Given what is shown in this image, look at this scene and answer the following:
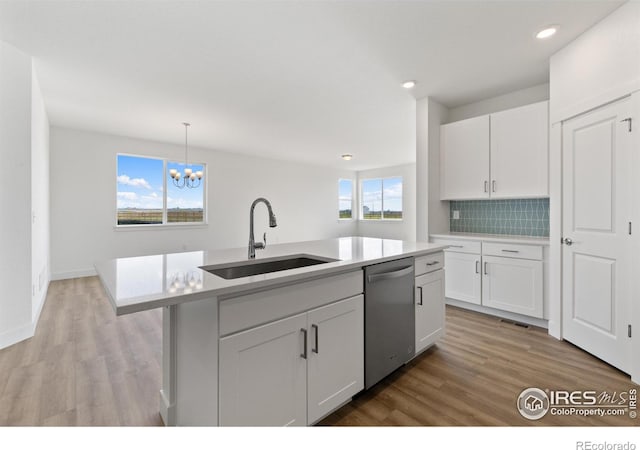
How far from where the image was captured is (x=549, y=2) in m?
2.09

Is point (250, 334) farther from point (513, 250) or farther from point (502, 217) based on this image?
point (502, 217)

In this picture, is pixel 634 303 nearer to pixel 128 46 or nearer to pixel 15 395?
pixel 15 395

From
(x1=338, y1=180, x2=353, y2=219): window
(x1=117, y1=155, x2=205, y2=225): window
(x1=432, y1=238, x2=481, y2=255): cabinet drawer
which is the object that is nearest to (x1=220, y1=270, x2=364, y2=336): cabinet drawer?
(x1=432, y1=238, x2=481, y2=255): cabinet drawer

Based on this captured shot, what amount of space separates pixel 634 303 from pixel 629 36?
184 cm

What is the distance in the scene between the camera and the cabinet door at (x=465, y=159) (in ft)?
11.4

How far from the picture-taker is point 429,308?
2352 mm

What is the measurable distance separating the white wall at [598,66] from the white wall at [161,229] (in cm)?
497

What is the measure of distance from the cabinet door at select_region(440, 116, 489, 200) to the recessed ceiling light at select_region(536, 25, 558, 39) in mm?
1013

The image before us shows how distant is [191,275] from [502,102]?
4034mm

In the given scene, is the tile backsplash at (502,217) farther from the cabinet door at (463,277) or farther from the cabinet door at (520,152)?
the cabinet door at (463,277)

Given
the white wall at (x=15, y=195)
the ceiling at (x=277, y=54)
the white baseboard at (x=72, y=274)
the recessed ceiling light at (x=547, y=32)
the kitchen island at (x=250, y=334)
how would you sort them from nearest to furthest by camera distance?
1. the kitchen island at (x=250, y=334)
2. the ceiling at (x=277, y=54)
3. the recessed ceiling light at (x=547, y=32)
4. the white wall at (x=15, y=195)
5. the white baseboard at (x=72, y=274)

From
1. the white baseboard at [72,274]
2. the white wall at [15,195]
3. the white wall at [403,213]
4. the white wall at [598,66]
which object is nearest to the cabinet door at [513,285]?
the white wall at [598,66]

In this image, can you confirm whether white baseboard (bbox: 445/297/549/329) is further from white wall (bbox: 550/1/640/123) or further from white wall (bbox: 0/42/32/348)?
white wall (bbox: 0/42/32/348)

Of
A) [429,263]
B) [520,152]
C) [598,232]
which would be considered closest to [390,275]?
[429,263]
